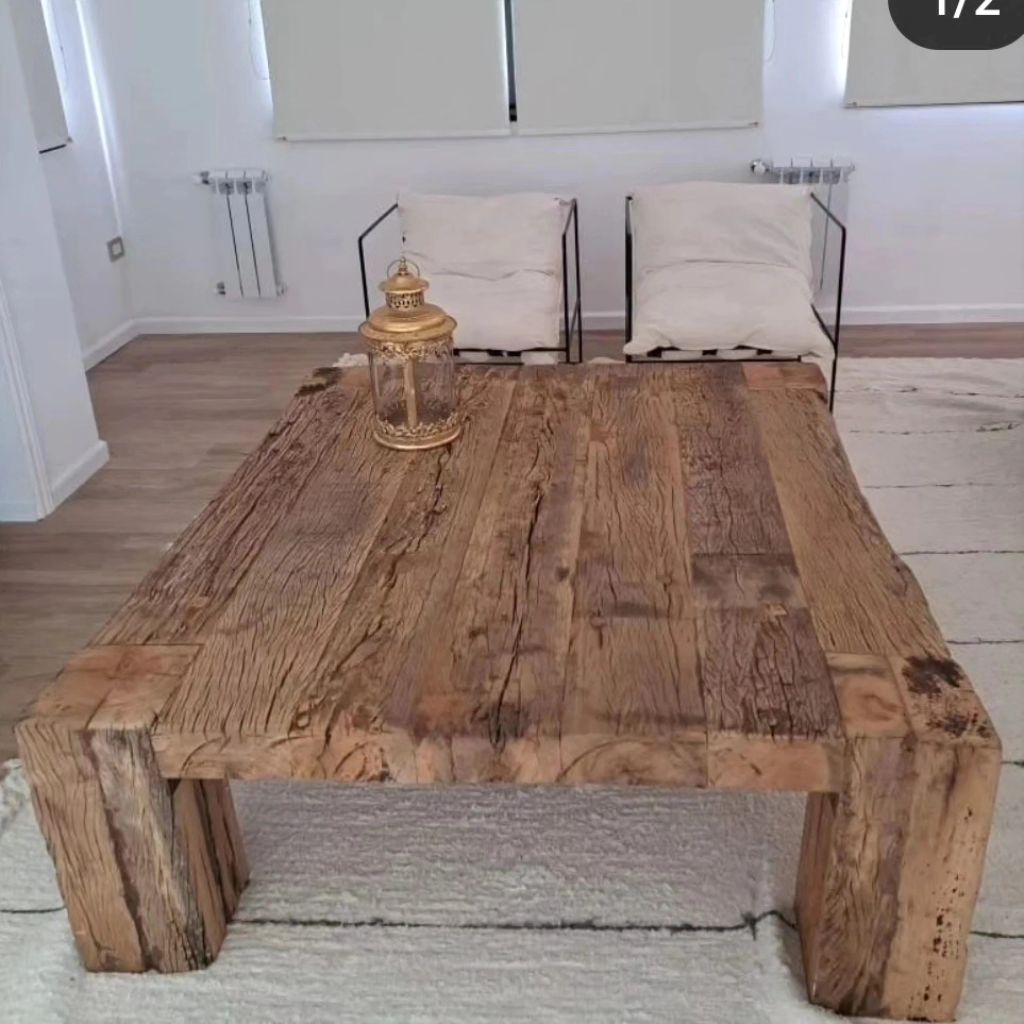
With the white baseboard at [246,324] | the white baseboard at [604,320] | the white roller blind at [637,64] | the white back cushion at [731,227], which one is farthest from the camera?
the white baseboard at [246,324]

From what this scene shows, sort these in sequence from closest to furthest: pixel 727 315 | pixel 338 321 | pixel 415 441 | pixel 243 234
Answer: pixel 415 441, pixel 727 315, pixel 243 234, pixel 338 321

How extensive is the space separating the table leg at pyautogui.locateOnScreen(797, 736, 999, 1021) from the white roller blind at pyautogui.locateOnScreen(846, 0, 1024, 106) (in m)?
3.34

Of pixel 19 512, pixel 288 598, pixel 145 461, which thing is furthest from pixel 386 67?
pixel 288 598

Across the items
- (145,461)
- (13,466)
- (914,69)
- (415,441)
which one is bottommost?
(145,461)

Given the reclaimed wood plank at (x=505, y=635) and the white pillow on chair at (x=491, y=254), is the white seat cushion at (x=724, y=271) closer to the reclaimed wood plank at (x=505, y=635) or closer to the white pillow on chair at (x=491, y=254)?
the white pillow on chair at (x=491, y=254)

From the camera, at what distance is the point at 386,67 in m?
4.18

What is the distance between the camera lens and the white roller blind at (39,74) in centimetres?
391

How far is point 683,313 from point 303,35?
1993mm

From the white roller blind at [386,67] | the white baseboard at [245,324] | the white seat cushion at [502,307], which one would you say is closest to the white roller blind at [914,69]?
the white roller blind at [386,67]

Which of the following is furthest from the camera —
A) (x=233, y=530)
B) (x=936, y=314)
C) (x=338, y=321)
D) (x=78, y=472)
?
(x=338, y=321)

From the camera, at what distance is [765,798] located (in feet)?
6.07

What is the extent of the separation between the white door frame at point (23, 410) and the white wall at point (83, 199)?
1405mm

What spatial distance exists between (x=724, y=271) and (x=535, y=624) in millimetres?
2228

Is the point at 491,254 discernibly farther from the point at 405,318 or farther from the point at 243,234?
the point at 405,318
